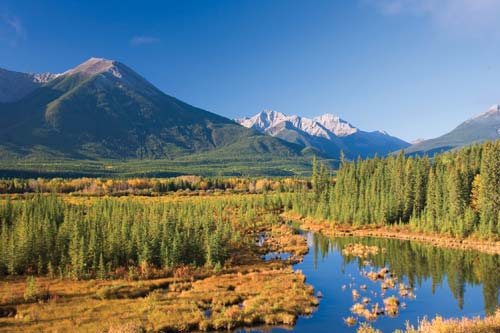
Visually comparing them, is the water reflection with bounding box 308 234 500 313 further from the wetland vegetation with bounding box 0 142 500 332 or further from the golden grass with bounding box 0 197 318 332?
the golden grass with bounding box 0 197 318 332

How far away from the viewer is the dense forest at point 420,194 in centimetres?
9331

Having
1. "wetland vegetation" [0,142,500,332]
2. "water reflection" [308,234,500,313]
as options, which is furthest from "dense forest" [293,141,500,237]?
"water reflection" [308,234,500,313]

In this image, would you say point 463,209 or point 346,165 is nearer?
point 463,209

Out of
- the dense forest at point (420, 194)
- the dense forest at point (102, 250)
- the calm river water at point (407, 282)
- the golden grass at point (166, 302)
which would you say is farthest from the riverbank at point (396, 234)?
the dense forest at point (102, 250)

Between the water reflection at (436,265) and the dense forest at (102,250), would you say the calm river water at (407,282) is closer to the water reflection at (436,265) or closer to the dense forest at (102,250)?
the water reflection at (436,265)

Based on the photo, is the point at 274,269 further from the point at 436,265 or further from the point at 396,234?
the point at 396,234

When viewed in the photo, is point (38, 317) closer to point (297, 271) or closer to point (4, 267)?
point (4, 267)

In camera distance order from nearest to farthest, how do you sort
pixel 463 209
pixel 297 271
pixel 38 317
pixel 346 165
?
pixel 38 317, pixel 297 271, pixel 463 209, pixel 346 165

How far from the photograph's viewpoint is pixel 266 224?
132m

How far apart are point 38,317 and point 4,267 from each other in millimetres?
26116

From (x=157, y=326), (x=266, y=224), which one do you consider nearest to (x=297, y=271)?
(x=157, y=326)

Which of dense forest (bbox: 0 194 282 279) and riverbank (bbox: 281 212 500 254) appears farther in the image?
riverbank (bbox: 281 212 500 254)

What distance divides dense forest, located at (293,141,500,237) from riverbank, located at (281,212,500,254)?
2174 mm

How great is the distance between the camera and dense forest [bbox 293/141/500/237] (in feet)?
306
